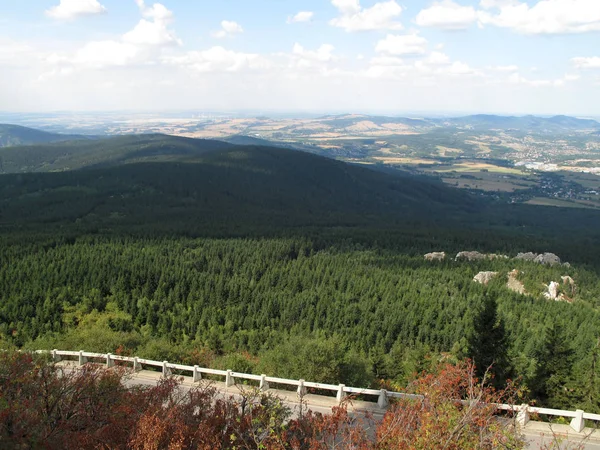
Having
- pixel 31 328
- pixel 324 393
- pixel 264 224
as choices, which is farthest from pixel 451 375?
pixel 264 224

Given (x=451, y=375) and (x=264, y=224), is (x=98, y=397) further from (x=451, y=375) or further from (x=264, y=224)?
(x=264, y=224)

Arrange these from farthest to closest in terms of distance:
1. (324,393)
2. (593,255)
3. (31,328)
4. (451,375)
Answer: (593,255) → (31,328) → (324,393) → (451,375)

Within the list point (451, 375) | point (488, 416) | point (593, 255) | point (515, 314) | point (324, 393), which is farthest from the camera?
point (593, 255)

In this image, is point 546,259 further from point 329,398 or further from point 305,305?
point 329,398

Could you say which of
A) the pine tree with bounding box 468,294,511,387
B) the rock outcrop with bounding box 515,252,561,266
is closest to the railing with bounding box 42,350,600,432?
the pine tree with bounding box 468,294,511,387

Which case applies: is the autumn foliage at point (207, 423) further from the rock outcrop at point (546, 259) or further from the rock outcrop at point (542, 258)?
the rock outcrop at point (546, 259)

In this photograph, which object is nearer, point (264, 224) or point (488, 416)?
point (488, 416)
